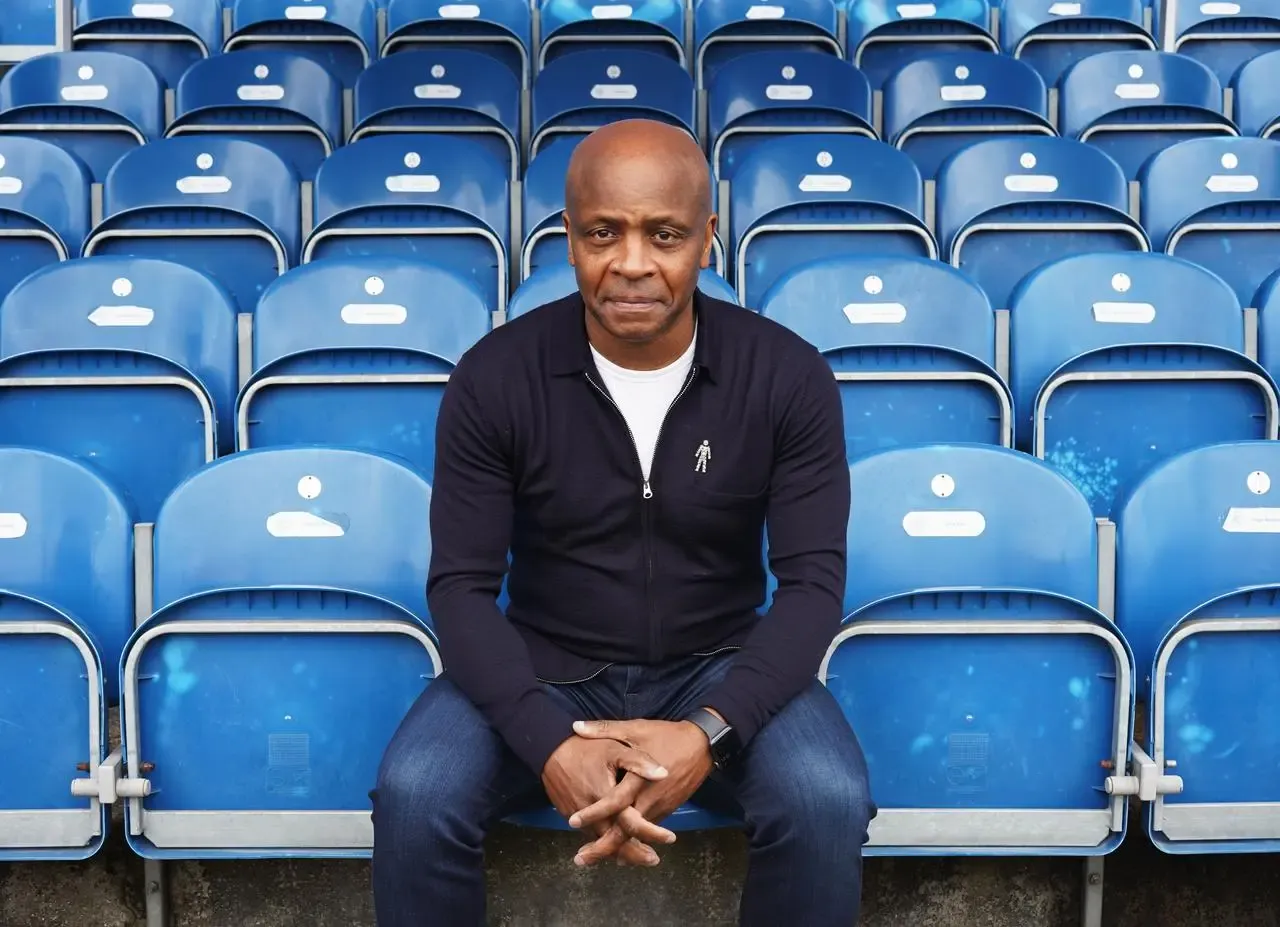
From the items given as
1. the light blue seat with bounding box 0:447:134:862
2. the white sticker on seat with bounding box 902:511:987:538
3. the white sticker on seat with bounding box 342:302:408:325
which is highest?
the white sticker on seat with bounding box 342:302:408:325

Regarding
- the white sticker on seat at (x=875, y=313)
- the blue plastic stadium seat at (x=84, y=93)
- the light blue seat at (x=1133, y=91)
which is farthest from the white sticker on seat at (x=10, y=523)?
the light blue seat at (x=1133, y=91)

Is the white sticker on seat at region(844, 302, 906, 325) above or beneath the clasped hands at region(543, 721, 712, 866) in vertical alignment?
above

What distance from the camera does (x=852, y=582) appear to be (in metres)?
1.80

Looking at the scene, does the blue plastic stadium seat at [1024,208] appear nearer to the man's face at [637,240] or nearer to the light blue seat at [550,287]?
the light blue seat at [550,287]

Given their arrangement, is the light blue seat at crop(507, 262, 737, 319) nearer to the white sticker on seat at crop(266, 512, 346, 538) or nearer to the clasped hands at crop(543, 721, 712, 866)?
the white sticker on seat at crop(266, 512, 346, 538)

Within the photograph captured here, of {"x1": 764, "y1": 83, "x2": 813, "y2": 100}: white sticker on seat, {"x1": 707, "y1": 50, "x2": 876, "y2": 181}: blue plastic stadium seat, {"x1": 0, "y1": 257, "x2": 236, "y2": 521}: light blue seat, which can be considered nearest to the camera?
{"x1": 0, "y1": 257, "x2": 236, "y2": 521}: light blue seat

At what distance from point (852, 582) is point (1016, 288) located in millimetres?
995

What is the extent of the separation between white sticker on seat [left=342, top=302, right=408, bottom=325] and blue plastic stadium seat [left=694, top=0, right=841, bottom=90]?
189cm

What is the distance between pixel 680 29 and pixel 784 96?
2.52ft

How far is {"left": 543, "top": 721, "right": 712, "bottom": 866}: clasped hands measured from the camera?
1.35 meters

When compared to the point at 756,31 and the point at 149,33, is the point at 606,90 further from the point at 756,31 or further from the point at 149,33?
the point at 149,33

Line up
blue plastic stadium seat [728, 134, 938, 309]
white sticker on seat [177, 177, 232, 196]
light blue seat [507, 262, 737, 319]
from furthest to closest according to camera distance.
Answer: white sticker on seat [177, 177, 232, 196] < blue plastic stadium seat [728, 134, 938, 309] < light blue seat [507, 262, 737, 319]

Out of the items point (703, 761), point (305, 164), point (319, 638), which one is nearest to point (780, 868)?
point (703, 761)

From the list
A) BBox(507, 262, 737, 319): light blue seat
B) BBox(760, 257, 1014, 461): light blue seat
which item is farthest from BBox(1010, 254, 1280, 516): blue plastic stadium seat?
BBox(507, 262, 737, 319): light blue seat
